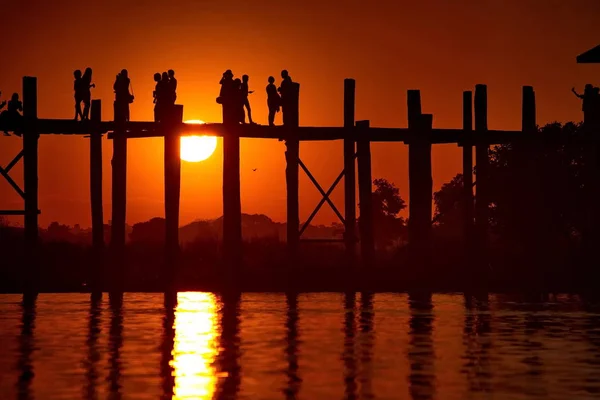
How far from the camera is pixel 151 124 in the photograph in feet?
92.0

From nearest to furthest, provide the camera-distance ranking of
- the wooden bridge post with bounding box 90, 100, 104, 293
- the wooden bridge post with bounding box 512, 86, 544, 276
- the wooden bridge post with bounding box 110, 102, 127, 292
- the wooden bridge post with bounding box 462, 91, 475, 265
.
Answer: the wooden bridge post with bounding box 110, 102, 127, 292
the wooden bridge post with bounding box 90, 100, 104, 293
the wooden bridge post with bounding box 462, 91, 475, 265
the wooden bridge post with bounding box 512, 86, 544, 276

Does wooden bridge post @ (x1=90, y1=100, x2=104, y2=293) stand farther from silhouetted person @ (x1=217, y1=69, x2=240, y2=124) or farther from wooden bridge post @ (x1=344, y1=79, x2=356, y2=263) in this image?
wooden bridge post @ (x1=344, y1=79, x2=356, y2=263)

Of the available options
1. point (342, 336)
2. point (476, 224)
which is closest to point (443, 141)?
point (476, 224)

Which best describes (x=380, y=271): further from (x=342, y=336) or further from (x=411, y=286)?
(x=342, y=336)

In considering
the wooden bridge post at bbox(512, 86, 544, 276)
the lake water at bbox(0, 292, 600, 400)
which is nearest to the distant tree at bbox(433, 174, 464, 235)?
the wooden bridge post at bbox(512, 86, 544, 276)

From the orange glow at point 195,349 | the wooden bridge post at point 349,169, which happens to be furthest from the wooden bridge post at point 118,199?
the wooden bridge post at point 349,169

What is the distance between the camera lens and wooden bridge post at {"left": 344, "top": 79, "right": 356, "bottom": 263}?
93.6ft

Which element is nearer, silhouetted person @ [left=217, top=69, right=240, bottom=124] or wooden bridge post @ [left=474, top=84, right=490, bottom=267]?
silhouetted person @ [left=217, top=69, right=240, bottom=124]

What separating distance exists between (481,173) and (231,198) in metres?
5.56

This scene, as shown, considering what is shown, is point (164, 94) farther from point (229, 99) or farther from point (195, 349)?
point (195, 349)

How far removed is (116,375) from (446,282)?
59.8 ft

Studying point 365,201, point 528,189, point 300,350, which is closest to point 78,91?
point 365,201

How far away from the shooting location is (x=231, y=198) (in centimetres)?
2820

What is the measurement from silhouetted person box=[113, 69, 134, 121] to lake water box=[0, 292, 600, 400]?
441cm
